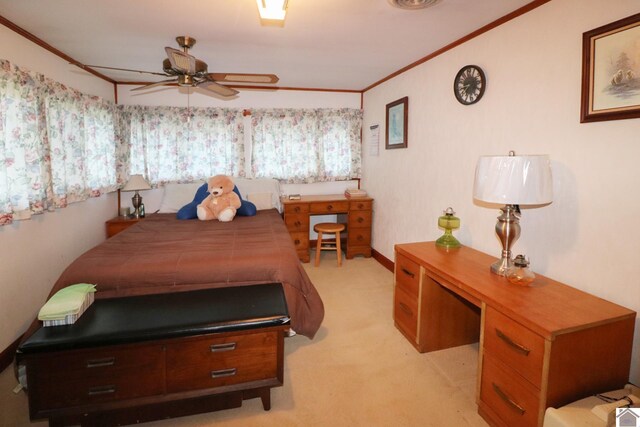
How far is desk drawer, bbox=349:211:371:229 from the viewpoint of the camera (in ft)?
14.8

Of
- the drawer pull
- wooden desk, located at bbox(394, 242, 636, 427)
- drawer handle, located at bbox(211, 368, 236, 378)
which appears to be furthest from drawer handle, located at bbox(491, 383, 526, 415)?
drawer handle, located at bbox(211, 368, 236, 378)

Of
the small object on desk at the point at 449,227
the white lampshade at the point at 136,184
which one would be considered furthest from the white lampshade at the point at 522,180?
the white lampshade at the point at 136,184

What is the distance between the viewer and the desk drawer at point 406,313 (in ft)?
7.99

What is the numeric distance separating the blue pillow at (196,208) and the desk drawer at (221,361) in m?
2.26

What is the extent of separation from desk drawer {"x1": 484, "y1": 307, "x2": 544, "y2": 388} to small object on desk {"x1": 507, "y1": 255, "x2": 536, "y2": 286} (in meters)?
0.26

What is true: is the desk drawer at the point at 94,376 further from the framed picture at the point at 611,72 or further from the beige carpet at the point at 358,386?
the framed picture at the point at 611,72

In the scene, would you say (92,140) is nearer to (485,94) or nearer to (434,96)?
(434,96)

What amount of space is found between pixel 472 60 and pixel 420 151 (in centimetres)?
98

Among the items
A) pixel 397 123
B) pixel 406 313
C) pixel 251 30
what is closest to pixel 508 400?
pixel 406 313

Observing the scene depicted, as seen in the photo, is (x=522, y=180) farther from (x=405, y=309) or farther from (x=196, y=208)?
(x=196, y=208)

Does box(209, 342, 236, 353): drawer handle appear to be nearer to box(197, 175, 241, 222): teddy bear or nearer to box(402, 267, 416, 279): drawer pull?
box(402, 267, 416, 279): drawer pull

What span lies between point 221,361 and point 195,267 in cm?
69

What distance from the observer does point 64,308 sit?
1.69 metres

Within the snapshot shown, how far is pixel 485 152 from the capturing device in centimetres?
251
